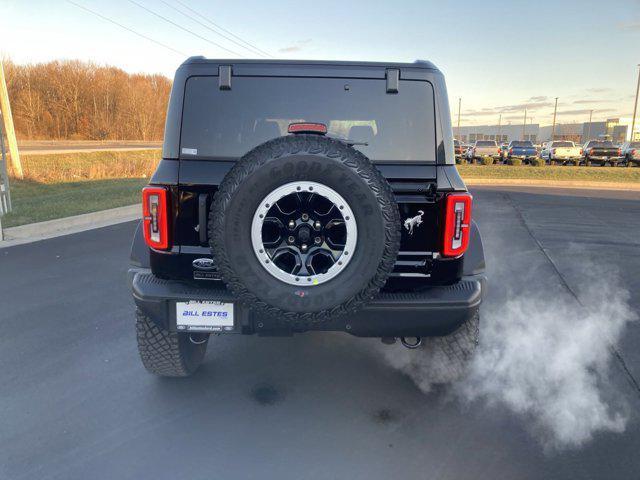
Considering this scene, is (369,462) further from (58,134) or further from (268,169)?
(58,134)

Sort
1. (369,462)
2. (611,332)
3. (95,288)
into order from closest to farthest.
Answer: (369,462)
(611,332)
(95,288)

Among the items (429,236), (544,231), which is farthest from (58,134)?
(429,236)

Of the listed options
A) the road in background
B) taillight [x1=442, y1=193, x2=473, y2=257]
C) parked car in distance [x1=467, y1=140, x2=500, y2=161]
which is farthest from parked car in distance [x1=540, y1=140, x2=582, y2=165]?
taillight [x1=442, y1=193, x2=473, y2=257]

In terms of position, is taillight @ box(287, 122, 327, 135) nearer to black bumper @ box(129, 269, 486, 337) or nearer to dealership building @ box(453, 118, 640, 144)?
black bumper @ box(129, 269, 486, 337)

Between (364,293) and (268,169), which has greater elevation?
(268,169)

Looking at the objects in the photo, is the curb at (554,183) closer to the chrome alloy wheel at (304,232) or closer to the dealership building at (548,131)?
the chrome alloy wheel at (304,232)

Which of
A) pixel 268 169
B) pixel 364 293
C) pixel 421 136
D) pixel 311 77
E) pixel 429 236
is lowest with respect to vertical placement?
pixel 364 293

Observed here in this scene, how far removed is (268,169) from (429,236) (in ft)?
3.45

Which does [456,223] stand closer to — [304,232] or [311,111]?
[304,232]

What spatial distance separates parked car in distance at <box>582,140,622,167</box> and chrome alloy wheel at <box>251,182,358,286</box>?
119ft

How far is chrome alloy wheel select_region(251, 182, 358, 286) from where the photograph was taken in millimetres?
2451

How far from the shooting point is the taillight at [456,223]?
112 inches

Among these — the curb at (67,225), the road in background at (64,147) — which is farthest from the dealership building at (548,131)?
the curb at (67,225)

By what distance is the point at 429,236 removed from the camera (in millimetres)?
2875
